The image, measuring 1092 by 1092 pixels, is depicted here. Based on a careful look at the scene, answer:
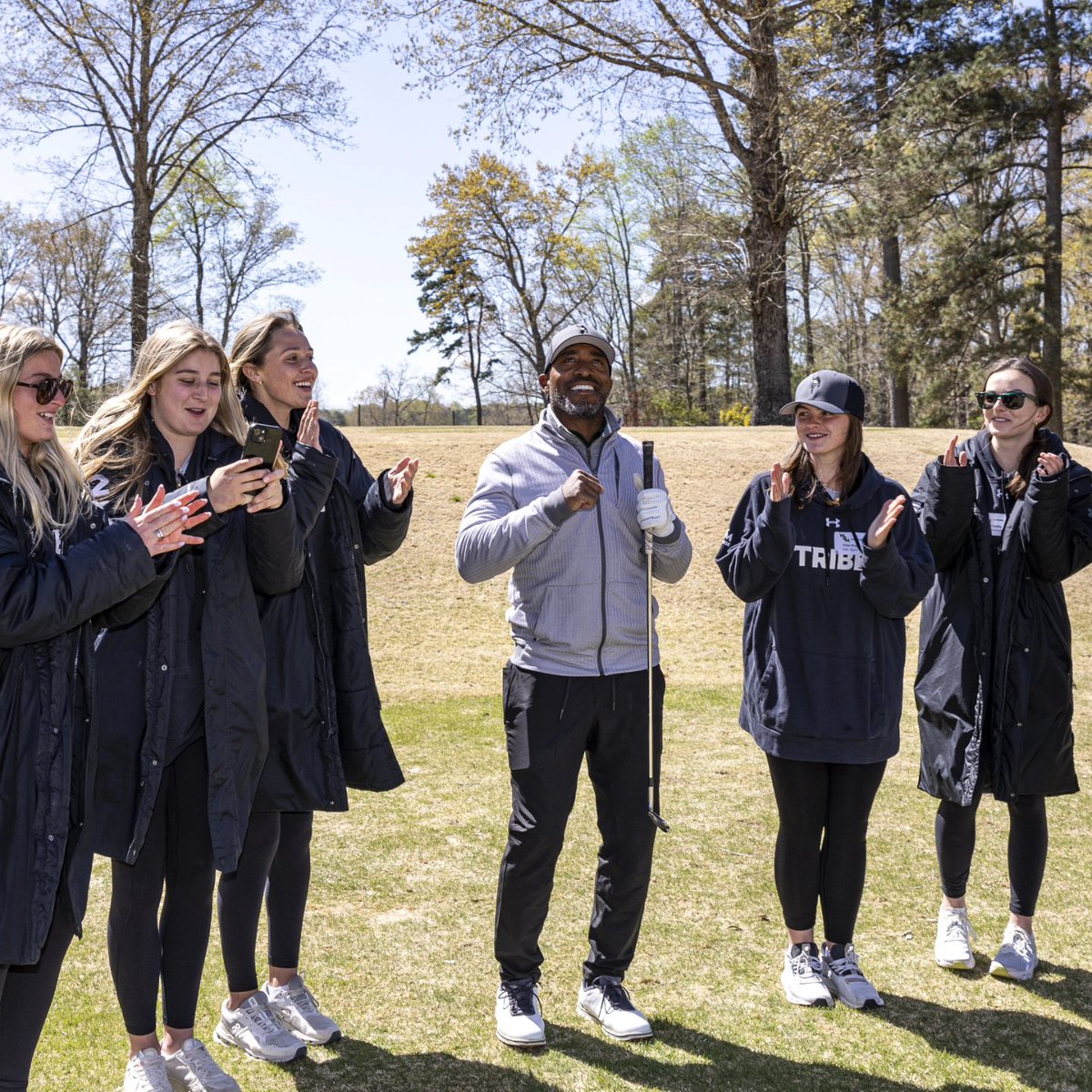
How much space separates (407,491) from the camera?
13.1 feet

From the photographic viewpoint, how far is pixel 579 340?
3727 millimetres

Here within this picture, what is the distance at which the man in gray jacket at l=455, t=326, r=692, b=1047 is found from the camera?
144 inches

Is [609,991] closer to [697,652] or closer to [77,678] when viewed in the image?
[77,678]

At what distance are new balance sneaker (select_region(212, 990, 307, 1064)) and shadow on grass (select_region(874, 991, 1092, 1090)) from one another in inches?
72.6

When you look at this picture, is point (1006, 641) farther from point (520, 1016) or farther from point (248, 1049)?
point (248, 1049)

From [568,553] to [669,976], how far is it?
1551 mm

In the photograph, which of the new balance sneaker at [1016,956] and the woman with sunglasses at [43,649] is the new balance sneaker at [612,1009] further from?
the woman with sunglasses at [43,649]

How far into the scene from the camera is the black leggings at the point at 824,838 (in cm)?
392

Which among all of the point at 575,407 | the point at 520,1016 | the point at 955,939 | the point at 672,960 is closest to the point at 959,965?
the point at 955,939

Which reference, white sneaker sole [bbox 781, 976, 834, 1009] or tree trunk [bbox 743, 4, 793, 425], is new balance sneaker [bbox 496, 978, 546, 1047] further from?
tree trunk [bbox 743, 4, 793, 425]

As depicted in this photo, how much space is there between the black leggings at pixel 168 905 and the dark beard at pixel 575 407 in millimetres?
1505

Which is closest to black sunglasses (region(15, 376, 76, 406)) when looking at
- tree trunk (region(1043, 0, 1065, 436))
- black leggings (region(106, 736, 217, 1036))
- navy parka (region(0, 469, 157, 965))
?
navy parka (region(0, 469, 157, 965))

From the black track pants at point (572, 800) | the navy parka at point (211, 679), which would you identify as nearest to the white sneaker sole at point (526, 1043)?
the black track pants at point (572, 800)

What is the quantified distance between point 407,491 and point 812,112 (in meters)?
17.5
